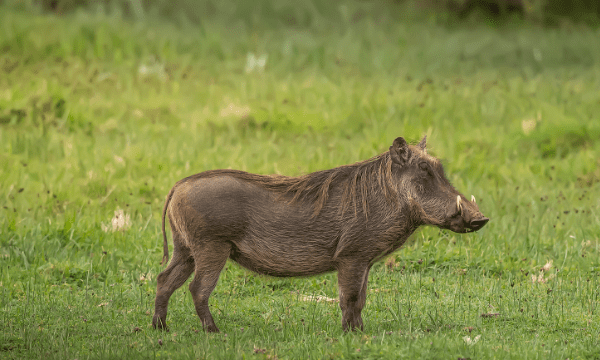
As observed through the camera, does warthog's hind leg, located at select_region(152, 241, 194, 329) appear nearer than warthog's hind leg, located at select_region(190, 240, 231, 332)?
No

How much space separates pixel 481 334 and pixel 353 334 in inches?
36.6

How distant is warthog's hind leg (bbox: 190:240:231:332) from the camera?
487 centimetres

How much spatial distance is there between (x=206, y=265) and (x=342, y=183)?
43.1 inches

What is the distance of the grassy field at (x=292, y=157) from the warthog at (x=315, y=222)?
452 mm

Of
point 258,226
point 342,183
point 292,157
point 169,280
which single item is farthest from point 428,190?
point 292,157

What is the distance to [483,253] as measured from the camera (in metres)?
7.05

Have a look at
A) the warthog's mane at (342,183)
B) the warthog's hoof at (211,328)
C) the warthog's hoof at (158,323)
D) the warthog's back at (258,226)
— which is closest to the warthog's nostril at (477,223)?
the warthog's mane at (342,183)

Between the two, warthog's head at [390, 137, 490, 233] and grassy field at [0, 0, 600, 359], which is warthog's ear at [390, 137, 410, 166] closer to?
warthog's head at [390, 137, 490, 233]

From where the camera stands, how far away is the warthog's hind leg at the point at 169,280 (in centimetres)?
512

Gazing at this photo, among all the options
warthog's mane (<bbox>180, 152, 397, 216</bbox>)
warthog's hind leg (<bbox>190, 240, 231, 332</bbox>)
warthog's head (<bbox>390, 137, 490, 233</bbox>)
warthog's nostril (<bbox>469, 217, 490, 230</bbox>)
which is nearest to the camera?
warthog's nostril (<bbox>469, 217, 490, 230</bbox>)

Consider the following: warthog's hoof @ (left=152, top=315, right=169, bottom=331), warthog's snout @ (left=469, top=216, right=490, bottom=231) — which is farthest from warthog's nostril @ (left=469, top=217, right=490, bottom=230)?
warthog's hoof @ (left=152, top=315, right=169, bottom=331)

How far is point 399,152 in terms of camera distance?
4.93m

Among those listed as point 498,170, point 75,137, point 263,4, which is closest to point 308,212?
point 498,170

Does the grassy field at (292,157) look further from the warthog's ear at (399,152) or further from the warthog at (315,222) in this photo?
the warthog's ear at (399,152)
